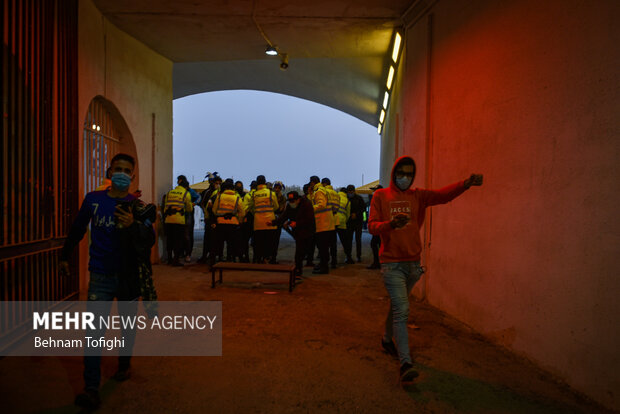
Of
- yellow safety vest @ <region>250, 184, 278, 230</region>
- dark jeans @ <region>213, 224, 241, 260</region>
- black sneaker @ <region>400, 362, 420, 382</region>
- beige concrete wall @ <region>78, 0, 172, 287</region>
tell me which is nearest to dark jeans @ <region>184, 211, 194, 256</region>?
→ beige concrete wall @ <region>78, 0, 172, 287</region>

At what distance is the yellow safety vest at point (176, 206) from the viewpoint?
812 centimetres

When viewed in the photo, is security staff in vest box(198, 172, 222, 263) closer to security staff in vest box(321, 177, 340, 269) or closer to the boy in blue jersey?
security staff in vest box(321, 177, 340, 269)

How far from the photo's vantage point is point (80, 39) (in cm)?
544

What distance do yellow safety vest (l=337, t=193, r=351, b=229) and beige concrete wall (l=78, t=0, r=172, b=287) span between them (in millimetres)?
4247

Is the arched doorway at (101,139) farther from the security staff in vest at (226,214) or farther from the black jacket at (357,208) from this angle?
the black jacket at (357,208)

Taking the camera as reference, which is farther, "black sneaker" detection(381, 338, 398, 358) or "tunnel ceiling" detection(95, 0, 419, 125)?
"tunnel ceiling" detection(95, 0, 419, 125)

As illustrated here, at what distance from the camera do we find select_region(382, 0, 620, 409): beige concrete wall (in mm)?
2828

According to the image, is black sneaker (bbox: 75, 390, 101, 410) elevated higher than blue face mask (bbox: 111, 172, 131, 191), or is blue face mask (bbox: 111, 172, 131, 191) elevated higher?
blue face mask (bbox: 111, 172, 131, 191)

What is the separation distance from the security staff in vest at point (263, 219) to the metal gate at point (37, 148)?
335cm

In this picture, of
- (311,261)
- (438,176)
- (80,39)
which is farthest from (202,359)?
(311,261)

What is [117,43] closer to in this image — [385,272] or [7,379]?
[7,379]

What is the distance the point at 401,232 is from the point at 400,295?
1.76ft

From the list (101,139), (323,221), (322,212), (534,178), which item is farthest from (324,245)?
(534,178)

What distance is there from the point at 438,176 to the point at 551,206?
79.4 inches
